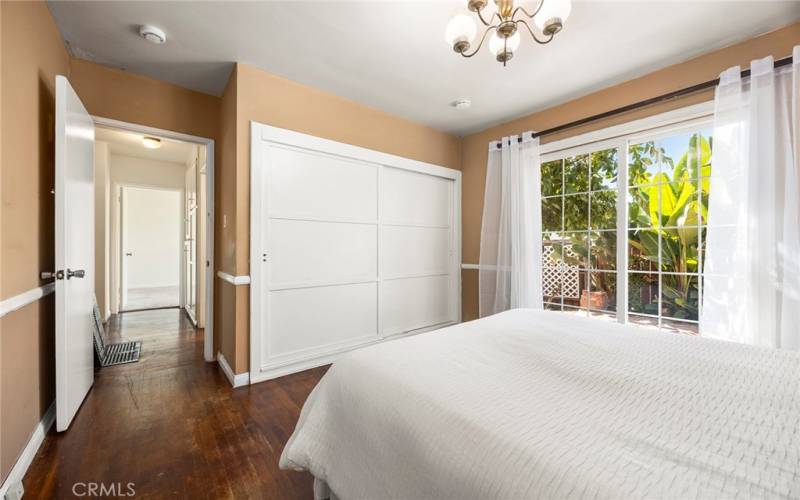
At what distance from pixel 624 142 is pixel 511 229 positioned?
3.86 ft

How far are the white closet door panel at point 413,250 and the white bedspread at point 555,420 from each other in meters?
1.98

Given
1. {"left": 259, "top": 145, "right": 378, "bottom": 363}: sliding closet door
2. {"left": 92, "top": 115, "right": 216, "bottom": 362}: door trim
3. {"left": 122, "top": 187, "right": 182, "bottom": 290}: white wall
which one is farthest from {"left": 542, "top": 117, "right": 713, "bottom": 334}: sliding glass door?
{"left": 122, "top": 187, "right": 182, "bottom": 290}: white wall

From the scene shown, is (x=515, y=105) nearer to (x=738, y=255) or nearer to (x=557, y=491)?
(x=738, y=255)

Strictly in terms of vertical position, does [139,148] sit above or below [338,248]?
above

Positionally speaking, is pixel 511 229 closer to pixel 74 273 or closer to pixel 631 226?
pixel 631 226

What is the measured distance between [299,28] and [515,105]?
208 centimetres

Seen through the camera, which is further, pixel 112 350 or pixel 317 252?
pixel 112 350

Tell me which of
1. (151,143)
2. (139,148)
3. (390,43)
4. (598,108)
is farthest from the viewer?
(139,148)

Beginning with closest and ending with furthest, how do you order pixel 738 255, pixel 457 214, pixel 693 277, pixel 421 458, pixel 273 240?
pixel 421 458 < pixel 738 255 < pixel 693 277 < pixel 273 240 < pixel 457 214

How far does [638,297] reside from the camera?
8.75 ft

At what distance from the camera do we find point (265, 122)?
8.29ft

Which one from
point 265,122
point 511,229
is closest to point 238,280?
point 265,122

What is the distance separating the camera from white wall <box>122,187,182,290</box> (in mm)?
6758

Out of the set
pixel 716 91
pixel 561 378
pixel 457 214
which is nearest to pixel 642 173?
pixel 716 91
